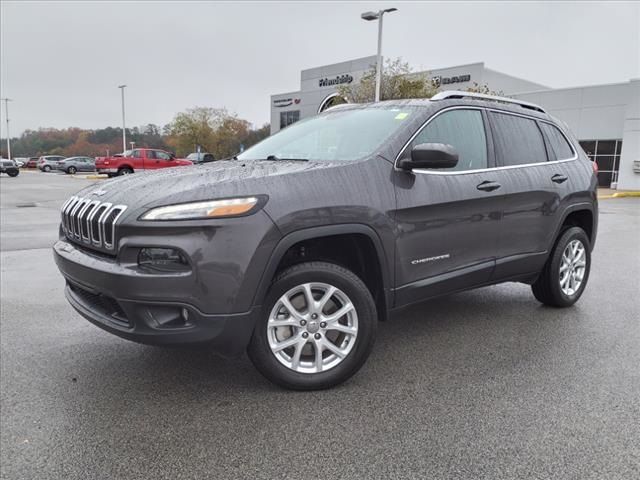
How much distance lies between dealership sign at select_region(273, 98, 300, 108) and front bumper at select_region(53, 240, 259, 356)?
175 ft

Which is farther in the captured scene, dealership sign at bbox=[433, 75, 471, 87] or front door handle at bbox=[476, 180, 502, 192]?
dealership sign at bbox=[433, 75, 471, 87]

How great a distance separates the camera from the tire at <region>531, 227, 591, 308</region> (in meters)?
4.71

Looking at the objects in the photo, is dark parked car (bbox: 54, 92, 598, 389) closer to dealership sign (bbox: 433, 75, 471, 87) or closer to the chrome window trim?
the chrome window trim

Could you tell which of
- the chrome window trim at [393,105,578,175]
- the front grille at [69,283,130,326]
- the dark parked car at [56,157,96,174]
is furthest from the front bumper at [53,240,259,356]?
the dark parked car at [56,157,96,174]

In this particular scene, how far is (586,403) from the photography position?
3039 millimetres

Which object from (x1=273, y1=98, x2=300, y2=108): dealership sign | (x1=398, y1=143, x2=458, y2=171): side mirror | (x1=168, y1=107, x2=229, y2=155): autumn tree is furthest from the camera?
(x1=168, y1=107, x2=229, y2=155): autumn tree

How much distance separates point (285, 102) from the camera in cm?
5597

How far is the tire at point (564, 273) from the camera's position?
4715mm

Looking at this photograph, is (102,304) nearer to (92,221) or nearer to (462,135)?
(92,221)

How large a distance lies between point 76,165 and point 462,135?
45.0 metres

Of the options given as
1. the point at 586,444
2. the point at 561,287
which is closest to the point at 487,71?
→ the point at 561,287

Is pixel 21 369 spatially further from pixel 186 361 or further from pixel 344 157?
pixel 344 157

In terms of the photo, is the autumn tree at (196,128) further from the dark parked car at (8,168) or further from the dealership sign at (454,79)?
the dealership sign at (454,79)

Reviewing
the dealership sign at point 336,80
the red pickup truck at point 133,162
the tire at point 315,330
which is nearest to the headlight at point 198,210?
the tire at point 315,330
